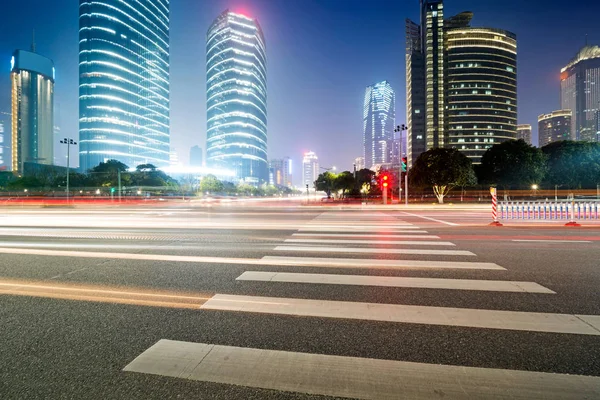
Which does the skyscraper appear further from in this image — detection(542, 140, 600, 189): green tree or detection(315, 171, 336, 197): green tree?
detection(542, 140, 600, 189): green tree

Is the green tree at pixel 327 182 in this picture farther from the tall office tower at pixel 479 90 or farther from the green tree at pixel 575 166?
the tall office tower at pixel 479 90

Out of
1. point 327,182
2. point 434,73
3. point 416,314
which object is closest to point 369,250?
point 416,314

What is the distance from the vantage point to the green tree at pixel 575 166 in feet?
188

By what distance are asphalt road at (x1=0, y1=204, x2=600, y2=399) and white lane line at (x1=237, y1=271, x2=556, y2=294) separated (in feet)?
0.16

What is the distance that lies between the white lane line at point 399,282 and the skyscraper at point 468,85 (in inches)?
5679

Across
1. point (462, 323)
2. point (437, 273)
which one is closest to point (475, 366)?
point (462, 323)

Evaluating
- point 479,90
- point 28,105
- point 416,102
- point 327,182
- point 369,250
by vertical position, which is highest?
point 28,105

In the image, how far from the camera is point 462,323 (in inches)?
145

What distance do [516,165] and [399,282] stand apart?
64.3 m

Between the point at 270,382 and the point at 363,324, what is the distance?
149 cm

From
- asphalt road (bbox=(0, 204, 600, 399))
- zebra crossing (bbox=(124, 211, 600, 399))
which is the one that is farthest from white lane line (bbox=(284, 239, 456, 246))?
zebra crossing (bbox=(124, 211, 600, 399))

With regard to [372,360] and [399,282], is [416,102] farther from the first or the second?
[372,360]

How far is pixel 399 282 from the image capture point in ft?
17.7

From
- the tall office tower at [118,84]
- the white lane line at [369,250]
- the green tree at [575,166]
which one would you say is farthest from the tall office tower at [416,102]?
the white lane line at [369,250]
